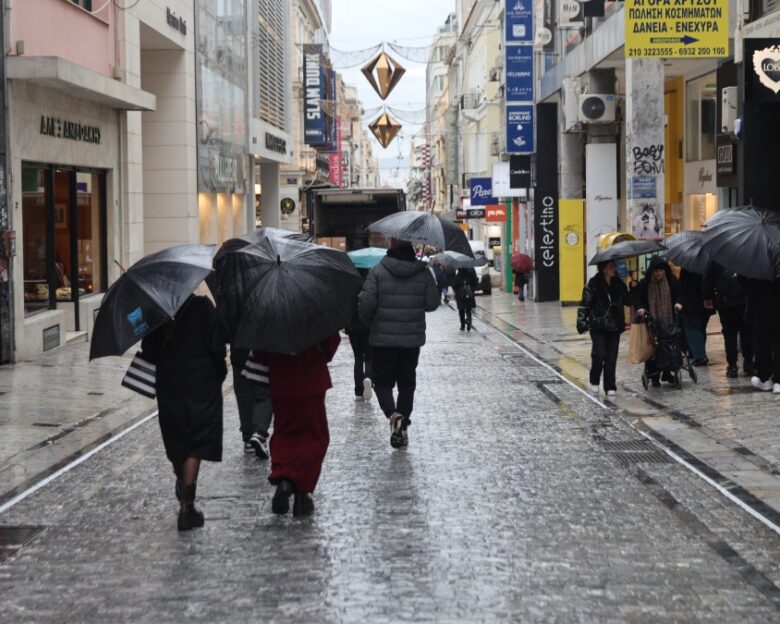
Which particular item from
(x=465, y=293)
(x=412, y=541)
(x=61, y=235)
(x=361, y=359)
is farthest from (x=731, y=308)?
(x=61, y=235)

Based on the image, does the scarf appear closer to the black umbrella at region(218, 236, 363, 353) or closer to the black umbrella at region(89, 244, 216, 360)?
the black umbrella at region(218, 236, 363, 353)

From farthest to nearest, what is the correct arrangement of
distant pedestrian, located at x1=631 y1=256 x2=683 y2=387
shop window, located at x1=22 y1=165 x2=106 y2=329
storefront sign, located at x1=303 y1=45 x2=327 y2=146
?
storefront sign, located at x1=303 y1=45 x2=327 y2=146 → shop window, located at x1=22 y1=165 x2=106 y2=329 → distant pedestrian, located at x1=631 y1=256 x2=683 y2=387

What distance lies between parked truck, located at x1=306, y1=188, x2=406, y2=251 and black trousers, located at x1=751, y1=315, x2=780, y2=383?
2406 centimetres

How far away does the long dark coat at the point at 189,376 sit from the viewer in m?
7.36

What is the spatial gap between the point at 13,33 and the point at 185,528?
1174cm

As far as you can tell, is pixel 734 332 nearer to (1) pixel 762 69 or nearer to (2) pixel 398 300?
(1) pixel 762 69

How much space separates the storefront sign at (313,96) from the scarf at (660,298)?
4765cm

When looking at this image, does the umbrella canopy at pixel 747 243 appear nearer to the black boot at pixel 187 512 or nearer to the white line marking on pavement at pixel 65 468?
the white line marking on pavement at pixel 65 468

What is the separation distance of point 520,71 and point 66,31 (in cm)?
1822

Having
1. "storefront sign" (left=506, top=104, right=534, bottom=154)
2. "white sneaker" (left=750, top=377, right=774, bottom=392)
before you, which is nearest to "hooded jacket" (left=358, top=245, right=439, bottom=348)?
"white sneaker" (left=750, top=377, right=774, bottom=392)

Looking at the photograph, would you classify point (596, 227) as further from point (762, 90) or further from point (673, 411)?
Result: point (673, 411)

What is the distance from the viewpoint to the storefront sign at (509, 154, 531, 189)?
36044 mm

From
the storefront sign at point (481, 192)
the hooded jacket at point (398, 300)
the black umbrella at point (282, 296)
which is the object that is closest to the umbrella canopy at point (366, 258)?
the hooded jacket at point (398, 300)

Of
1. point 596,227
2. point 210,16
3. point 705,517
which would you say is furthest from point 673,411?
point 210,16
